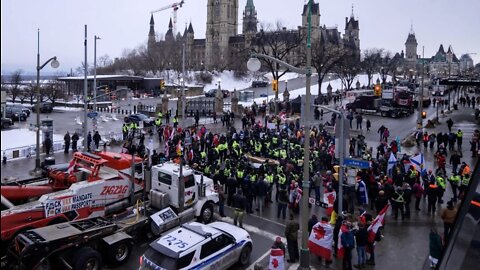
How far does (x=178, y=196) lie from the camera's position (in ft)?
53.9

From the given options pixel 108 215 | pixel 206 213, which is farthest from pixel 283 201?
pixel 108 215

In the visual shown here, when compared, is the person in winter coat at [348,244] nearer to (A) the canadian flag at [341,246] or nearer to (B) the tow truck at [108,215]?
(A) the canadian flag at [341,246]

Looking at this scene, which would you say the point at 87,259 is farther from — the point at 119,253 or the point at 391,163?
the point at 391,163

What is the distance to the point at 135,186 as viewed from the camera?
17.2 meters

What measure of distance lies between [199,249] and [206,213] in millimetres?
5575

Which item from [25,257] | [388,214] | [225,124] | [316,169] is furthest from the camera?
[225,124]

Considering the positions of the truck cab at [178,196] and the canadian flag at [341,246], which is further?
the truck cab at [178,196]

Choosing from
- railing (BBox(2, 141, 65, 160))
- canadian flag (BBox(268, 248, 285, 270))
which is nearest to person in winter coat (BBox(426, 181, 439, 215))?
canadian flag (BBox(268, 248, 285, 270))

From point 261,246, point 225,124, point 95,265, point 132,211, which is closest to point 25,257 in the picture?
point 95,265

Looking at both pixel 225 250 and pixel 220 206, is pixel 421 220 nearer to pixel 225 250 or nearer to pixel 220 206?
pixel 220 206

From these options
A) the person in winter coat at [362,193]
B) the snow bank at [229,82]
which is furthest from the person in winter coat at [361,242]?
the snow bank at [229,82]

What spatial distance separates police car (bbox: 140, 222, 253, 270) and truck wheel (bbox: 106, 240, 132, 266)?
1.58m

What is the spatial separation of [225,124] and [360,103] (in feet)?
64.9

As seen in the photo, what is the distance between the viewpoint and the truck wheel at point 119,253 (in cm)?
1327
